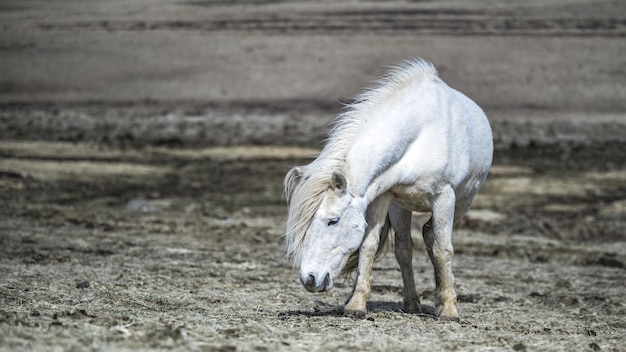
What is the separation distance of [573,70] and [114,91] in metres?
19.0

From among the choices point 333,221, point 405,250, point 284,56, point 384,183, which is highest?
point 384,183

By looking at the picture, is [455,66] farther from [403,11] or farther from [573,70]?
[403,11]

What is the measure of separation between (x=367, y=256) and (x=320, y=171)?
782mm

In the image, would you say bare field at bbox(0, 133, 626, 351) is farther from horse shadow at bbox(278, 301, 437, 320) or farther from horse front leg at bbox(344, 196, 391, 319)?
horse front leg at bbox(344, 196, 391, 319)

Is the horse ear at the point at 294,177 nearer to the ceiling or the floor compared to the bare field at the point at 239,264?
nearer to the ceiling

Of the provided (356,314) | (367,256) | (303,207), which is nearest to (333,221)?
(303,207)

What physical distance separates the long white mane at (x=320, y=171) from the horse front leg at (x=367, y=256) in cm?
52

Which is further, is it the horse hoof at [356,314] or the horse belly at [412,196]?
the horse belly at [412,196]

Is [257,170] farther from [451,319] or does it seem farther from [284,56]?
[284,56]

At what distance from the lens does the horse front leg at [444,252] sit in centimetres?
739

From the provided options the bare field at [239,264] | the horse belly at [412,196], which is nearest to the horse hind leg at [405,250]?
the bare field at [239,264]

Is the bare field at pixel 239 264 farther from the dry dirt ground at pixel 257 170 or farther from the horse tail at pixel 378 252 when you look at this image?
the horse tail at pixel 378 252

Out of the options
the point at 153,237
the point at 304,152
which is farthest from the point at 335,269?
the point at 304,152

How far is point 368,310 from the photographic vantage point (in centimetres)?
769
